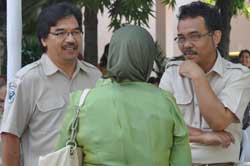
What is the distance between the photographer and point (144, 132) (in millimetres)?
2025

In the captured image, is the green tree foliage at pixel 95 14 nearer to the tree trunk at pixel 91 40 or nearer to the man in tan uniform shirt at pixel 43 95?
the tree trunk at pixel 91 40

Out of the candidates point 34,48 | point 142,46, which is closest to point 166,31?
point 34,48

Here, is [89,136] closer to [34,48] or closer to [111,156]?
[111,156]

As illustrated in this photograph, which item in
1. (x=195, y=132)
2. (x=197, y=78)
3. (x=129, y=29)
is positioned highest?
(x=129, y=29)

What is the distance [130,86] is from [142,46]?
0.16 meters

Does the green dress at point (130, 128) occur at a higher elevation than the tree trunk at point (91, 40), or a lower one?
lower

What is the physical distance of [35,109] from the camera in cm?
278

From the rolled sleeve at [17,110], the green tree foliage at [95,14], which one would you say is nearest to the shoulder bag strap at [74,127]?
the rolled sleeve at [17,110]

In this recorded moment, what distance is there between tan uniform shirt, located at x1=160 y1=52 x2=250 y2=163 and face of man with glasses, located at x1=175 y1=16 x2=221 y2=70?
71mm

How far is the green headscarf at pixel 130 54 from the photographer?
200 centimetres

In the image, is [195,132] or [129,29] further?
[195,132]

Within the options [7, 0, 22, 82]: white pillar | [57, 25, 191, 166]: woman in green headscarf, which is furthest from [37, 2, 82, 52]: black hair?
[7, 0, 22, 82]: white pillar

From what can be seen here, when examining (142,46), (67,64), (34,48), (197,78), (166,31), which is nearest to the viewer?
(142,46)

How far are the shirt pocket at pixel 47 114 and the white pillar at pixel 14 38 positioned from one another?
1104 mm
